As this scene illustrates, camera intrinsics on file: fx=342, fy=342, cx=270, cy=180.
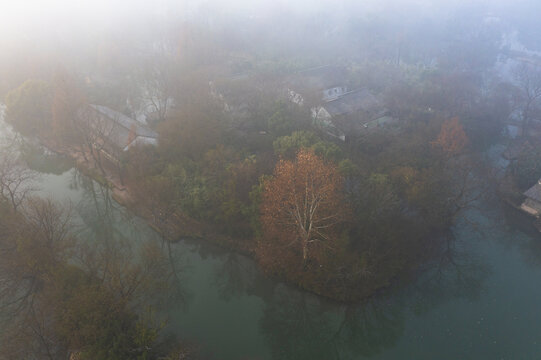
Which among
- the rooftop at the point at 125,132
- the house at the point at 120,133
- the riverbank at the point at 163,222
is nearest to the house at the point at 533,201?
the riverbank at the point at 163,222

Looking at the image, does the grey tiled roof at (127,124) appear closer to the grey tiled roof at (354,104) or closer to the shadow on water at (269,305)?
the shadow on water at (269,305)

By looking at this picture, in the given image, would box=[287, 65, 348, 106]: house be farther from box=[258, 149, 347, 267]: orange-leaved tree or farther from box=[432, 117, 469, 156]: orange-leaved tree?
box=[258, 149, 347, 267]: orange-leaved tree

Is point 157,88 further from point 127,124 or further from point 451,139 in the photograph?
point 451,139

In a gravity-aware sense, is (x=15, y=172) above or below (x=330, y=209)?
below

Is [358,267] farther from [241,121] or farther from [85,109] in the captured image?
[85,109]

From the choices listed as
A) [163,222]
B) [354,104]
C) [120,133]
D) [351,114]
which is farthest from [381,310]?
[120,133]
